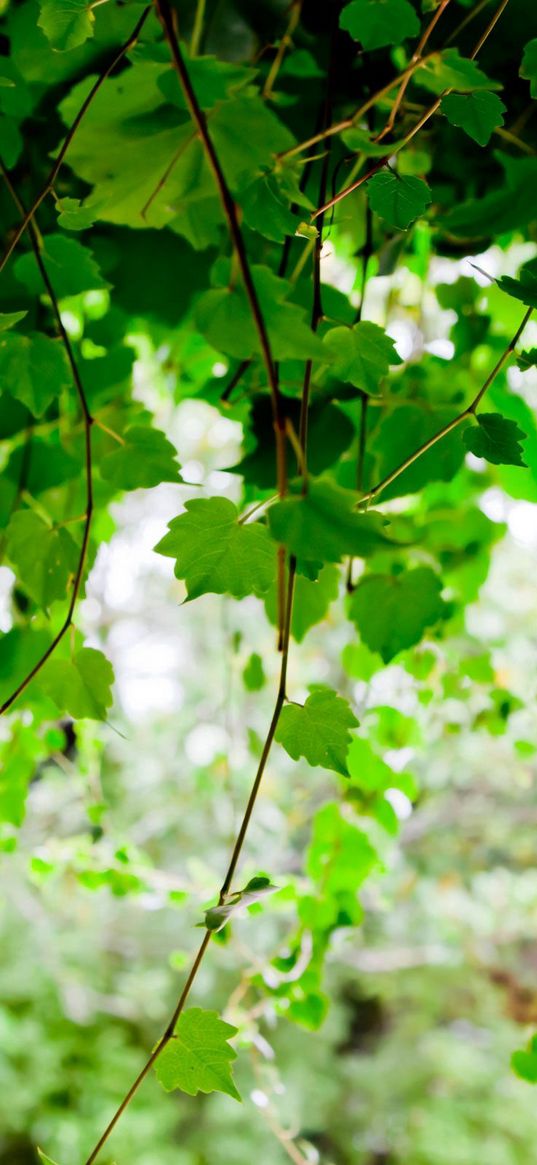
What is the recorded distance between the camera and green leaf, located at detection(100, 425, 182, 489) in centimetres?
34

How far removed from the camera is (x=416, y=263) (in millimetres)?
577

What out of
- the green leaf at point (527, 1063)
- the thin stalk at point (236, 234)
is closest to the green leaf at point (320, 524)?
the thin stalk at point (236, 234)

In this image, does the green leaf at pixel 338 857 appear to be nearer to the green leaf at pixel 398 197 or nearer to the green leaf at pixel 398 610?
the green leaf at pixel 398 610

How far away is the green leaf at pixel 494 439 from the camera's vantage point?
27cm

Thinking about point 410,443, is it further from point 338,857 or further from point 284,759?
point 284,759

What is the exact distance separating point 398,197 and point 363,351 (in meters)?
0.05

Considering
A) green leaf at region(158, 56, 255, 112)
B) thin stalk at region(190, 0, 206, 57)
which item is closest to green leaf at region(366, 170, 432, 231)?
green leaf at region(158, 56, 255, 112)

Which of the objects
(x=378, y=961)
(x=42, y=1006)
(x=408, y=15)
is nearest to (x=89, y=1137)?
(x=42, y=1006)

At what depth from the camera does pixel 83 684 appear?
0.36 meters

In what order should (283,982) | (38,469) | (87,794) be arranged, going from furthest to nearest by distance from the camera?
(87,794) → (283,982) → (38,469)

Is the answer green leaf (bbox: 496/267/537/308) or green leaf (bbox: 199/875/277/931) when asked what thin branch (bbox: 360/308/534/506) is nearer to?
→ green leaf (bbox: 496/267/537/308)

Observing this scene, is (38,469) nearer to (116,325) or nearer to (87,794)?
(116,325)

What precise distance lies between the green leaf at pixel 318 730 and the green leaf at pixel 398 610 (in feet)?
0.47

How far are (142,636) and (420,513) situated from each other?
9.18 ft
